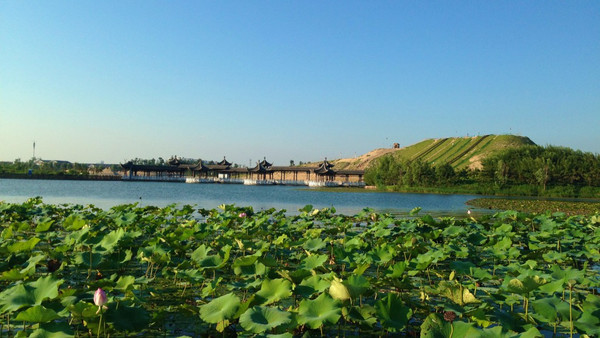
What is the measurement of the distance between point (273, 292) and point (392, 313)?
1002 millimetres

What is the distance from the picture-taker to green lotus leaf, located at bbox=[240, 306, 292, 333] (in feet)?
9.49

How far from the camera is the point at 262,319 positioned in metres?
3.06

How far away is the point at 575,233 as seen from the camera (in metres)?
8.20

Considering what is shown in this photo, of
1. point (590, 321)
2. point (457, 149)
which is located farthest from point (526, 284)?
point (457, 149)

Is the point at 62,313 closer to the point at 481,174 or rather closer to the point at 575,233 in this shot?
the point at 575,233

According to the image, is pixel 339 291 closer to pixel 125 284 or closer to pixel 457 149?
pixel 125 284

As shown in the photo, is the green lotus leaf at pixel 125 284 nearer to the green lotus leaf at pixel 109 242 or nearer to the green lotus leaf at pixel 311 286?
the green lotus leaf at pixel 311 286

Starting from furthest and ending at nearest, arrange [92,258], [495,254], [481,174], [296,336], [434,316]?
[481,174] < [495,254] < [92,258] < [296,336] < [434,316]

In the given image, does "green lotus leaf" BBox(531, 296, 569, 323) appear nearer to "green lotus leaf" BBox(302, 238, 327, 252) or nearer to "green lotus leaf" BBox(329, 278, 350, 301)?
"green lotus leaf" BBox(329, 278, 350, 301)

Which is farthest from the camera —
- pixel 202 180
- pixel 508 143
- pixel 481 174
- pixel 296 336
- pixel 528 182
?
pixel 508 143

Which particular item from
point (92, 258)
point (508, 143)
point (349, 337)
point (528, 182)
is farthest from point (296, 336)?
point (508, 143)

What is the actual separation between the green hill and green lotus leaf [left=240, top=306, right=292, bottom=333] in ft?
271

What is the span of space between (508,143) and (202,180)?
69.6 metres

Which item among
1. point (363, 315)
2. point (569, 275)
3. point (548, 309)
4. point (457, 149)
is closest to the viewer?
point (548, 309)
